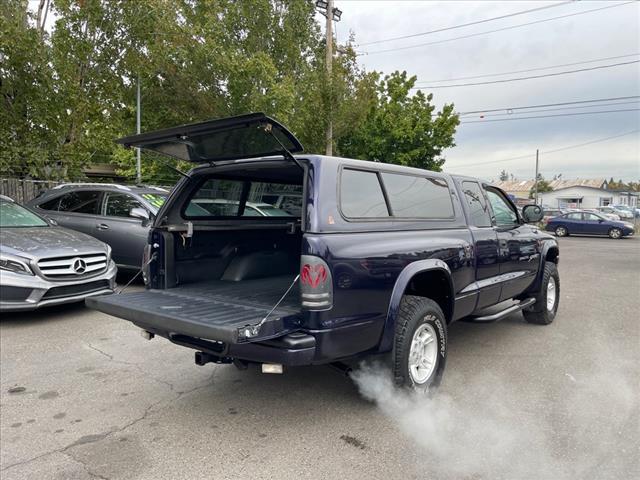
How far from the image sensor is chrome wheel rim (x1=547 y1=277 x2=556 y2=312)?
21.0 ft

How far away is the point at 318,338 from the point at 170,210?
78.9 inches

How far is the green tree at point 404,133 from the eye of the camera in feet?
77.7

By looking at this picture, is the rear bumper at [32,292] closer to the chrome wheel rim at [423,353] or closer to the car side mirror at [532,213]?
the chrome wheel rim at [423,353]

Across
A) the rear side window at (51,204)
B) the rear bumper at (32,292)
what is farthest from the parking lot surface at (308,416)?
the rear side window at (51,204)

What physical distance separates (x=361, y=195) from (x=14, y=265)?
4.46 meters

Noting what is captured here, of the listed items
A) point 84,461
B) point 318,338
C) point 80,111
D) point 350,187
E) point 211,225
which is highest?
point 80,111

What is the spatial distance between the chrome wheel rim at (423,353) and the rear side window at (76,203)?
6.80 metres

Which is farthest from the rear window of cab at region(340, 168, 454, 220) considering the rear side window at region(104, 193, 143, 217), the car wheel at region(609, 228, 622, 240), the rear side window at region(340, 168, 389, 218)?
the car wheel at region(609, 228, 622, 240)

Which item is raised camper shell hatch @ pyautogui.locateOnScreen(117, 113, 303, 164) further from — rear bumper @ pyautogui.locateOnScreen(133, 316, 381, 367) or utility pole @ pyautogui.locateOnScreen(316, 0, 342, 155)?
utility pole @ pyautogui.locateOnScreen(316, 0, 342, 155)

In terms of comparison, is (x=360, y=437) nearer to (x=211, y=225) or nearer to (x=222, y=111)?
(x=211, y=225)

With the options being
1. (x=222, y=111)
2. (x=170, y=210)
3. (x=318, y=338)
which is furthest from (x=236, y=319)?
(x=222, y=111)

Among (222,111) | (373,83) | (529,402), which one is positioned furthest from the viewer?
(373,83)

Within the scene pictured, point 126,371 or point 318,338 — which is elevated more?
point 318,338

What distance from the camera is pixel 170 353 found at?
5031 millimetres
